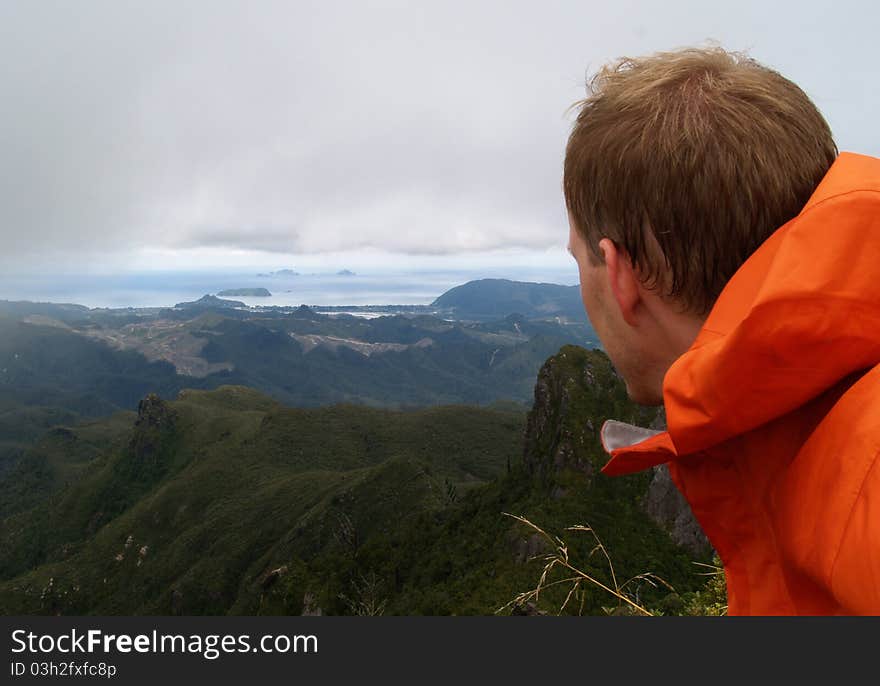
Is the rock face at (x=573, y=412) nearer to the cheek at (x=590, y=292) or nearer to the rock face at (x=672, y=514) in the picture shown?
the rock face at (x=672, y=514)

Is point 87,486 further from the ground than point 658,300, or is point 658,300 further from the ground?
point 658,300

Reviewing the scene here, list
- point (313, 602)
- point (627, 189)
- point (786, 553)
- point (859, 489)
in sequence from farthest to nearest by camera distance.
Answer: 1. point (313, 602)
2. point (627, 189)
3. point (786, 553)
4. point (859, 489)

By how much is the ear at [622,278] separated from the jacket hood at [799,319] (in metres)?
0.45

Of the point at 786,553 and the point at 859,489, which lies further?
the point at 786,553

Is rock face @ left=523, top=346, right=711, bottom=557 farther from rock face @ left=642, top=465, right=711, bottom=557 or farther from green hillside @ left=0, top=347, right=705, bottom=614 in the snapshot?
green hillside @ left=0, top=347, right=705, bottom=614

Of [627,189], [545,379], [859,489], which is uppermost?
[627,189]

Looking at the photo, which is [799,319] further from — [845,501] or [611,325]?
[611,325]

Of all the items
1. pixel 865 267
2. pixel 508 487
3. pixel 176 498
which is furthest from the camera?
pixel 176 498

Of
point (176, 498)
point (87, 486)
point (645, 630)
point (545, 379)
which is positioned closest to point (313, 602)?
point (545, 379)

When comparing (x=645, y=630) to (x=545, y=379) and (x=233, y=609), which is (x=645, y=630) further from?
(x=233, y=609)

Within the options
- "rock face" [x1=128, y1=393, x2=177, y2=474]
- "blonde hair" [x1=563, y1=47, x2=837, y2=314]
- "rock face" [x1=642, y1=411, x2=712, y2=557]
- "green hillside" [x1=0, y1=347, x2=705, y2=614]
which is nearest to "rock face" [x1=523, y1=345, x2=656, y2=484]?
"green hillside" [x1=0, y1=347, x2=705, y2=614]

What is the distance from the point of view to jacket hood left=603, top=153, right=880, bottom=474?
5.32ft

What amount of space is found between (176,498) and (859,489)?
155013mm

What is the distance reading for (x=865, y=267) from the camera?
165cm
